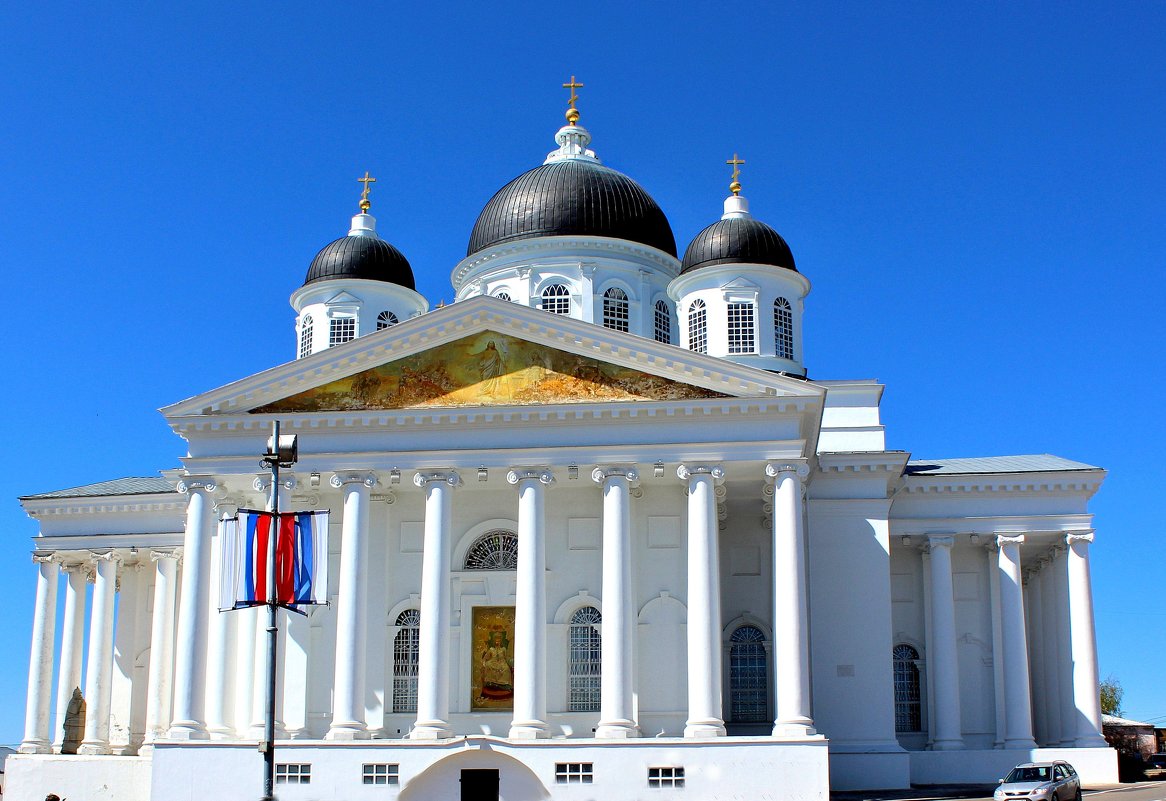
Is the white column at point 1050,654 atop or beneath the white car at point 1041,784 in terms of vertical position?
atop

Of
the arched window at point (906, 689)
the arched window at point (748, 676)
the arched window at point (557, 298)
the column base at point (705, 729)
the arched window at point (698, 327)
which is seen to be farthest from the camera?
the arched window at point (557, 298)

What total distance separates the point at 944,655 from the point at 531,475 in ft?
41.3

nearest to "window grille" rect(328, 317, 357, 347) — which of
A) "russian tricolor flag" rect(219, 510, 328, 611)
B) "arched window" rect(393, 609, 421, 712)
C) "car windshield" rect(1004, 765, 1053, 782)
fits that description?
"arched window" rect(393, 609, 421, 712)

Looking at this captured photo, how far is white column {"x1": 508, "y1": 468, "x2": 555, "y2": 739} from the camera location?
27734mm

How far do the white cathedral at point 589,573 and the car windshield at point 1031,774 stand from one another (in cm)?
364

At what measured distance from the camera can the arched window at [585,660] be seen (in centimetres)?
3045

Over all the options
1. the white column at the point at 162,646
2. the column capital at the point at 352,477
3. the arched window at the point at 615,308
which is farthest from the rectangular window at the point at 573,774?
the arched window at the point at 615,308

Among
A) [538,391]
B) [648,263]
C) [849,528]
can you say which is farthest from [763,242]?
[538,391]

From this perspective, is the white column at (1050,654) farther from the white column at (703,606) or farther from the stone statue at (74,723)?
the stone statue at (74,723)

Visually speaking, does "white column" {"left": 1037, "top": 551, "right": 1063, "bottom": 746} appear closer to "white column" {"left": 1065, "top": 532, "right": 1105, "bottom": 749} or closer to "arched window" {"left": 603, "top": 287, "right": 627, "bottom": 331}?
"white column" {"left": 1065, "top": 532, "right": 1105, "bottom": 749}

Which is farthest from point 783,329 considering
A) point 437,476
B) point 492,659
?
point 492,659

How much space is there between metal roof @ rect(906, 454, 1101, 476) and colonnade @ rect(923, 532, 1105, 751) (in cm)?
172

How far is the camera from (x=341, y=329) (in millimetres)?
40812

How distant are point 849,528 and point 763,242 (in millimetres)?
9012
